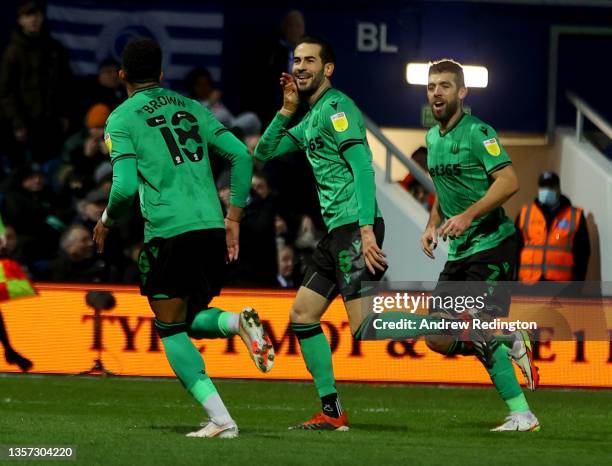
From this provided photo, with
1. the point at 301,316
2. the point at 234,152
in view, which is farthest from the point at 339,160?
the point at 301,316

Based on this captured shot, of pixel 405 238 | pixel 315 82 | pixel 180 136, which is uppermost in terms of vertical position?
pixel 315 82

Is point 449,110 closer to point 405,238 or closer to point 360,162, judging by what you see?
point 360,162

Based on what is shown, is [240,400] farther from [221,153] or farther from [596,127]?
[596,127]

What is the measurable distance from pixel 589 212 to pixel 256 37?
417cm

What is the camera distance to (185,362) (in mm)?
9453

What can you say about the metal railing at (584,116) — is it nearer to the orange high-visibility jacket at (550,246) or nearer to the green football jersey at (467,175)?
the orange high-visibility jacket at (550,246)

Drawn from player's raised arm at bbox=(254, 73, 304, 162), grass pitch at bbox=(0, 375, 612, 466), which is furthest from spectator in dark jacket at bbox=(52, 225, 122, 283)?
player's raised arm at bbox=(254, 73, 304, 162)

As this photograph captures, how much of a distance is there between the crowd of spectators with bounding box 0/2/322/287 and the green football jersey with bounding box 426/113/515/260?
5.75 m

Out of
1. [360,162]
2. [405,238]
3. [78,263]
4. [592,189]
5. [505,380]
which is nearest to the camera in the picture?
[360,162]

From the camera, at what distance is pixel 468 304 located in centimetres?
1019

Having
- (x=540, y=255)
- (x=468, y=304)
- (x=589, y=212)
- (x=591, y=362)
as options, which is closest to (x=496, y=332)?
(x=468, y=304)

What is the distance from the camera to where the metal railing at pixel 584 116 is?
18.7 m

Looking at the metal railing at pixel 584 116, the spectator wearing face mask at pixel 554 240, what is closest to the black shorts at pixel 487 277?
the spectator wearing face mask at pixel 554 240

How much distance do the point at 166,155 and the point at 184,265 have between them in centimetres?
61
